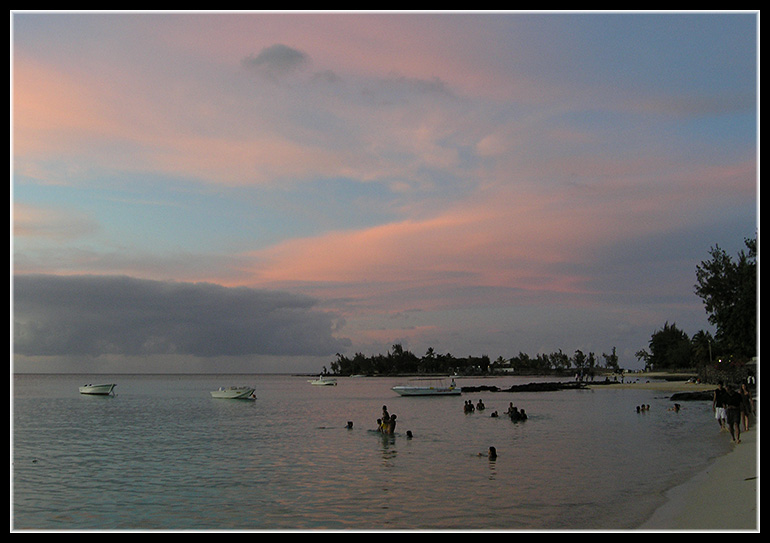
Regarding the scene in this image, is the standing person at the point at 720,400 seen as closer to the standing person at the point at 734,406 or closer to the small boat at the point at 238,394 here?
the standing person at the point at 734,406

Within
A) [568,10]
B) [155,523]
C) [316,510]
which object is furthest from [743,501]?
[155,523]

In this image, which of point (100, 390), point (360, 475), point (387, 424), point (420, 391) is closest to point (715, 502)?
point (360, 475)

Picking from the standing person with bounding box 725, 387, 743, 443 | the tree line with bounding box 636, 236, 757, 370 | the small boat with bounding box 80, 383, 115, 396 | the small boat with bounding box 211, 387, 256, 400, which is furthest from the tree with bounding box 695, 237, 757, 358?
the small boat with bounding box 80, 383, 115, 396

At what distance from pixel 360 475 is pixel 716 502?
579 inches

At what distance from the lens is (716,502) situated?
1825 centimetres

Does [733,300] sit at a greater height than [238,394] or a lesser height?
greater

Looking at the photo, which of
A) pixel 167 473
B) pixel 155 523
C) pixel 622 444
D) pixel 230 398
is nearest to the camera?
pixel 155 523

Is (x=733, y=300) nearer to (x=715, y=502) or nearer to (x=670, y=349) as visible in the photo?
(x=715, y=502)

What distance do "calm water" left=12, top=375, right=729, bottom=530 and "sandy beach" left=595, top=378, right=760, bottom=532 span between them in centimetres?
75

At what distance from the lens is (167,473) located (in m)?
30.4
